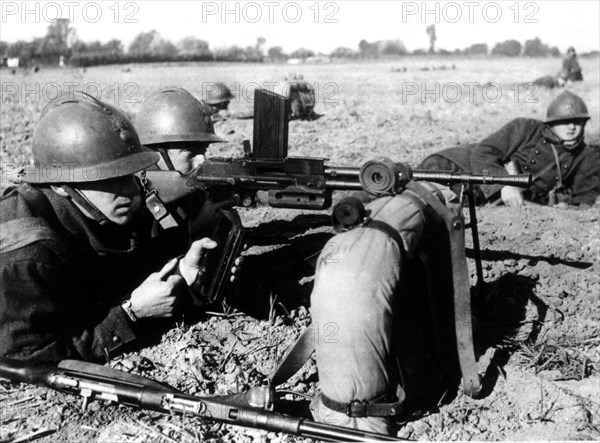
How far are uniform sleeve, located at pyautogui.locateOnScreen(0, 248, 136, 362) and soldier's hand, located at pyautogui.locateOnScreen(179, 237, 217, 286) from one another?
42 centimetres

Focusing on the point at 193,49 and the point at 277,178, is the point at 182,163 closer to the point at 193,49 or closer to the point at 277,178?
the point at 277,178

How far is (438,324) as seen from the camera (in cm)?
333

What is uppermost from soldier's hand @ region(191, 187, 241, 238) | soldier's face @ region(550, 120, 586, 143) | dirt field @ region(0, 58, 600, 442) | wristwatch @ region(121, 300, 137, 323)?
soldier's face @ region(550, 120, 586, 143)

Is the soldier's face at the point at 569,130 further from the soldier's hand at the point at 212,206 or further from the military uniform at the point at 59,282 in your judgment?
the military uniform at the point at 59,282

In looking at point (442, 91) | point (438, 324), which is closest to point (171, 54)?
point (442, 91)

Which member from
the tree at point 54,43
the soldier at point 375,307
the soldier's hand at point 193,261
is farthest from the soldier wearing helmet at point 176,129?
the tree at point 54,43

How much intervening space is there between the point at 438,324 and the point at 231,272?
1384 millimetres

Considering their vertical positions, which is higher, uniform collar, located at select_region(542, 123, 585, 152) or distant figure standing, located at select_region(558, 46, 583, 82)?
distant figure standing, located at select_region(558, 46, 583, 82)

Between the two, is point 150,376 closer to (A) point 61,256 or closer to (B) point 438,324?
(A) point 61,256

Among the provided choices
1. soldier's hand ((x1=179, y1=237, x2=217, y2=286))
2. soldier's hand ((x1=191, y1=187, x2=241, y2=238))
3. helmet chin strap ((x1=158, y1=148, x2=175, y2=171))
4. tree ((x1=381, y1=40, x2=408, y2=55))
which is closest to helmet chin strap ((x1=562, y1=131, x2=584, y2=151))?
helmet chin strap ((x1=158, y1=148, x2=175, y2=171))

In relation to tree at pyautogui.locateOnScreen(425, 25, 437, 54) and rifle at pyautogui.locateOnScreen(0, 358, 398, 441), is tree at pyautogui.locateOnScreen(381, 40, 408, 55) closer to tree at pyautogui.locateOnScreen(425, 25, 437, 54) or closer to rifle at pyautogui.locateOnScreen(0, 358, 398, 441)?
tree at pyautogui.locateOnScreen(425, 25, 437, 54)

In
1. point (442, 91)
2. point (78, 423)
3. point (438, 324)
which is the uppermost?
point (442, 91)

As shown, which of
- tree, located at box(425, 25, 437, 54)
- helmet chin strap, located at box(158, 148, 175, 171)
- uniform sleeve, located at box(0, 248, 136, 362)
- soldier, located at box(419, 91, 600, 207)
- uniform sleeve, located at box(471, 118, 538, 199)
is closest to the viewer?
uniform sleeve, located at box(0, 248, 136, 362)

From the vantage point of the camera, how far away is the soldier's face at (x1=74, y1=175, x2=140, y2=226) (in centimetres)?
370
